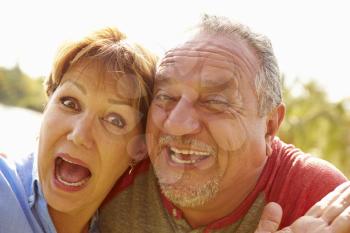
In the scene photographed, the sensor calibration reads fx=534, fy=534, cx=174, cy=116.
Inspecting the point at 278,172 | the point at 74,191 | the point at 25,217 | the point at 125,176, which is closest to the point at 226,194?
the point at 278,172

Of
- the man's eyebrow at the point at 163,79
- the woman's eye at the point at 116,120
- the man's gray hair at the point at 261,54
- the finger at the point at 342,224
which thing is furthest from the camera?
the man's gray hair at the point at 261,54

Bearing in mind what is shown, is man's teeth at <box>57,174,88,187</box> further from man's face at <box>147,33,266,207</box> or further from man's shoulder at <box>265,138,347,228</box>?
man's shoulder at <box>265,138,347,228</box>

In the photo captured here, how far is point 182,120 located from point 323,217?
2.82 ft

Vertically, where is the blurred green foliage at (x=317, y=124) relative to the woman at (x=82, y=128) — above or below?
below

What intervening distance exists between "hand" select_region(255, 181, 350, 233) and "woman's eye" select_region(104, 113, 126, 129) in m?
0.89

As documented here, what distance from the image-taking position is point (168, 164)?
2951 millimetres

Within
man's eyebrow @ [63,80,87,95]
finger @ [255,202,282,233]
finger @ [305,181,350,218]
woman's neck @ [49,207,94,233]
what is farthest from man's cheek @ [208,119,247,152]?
woman's neck @ [49,207,94,233]

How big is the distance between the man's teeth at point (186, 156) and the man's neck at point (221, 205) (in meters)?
0.28

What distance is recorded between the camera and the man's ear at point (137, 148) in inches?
119

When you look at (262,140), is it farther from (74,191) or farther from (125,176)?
(74,191)

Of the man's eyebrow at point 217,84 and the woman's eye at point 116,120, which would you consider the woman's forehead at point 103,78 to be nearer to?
the woman's eye at point 116,120

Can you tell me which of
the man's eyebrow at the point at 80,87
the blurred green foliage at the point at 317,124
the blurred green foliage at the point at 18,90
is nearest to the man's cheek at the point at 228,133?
the man's eyebrow at the point at 80,87

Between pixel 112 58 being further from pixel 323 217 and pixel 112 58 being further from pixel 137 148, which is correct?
pixel 323 217

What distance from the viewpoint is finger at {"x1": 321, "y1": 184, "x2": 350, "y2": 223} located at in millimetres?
Result: 2531
